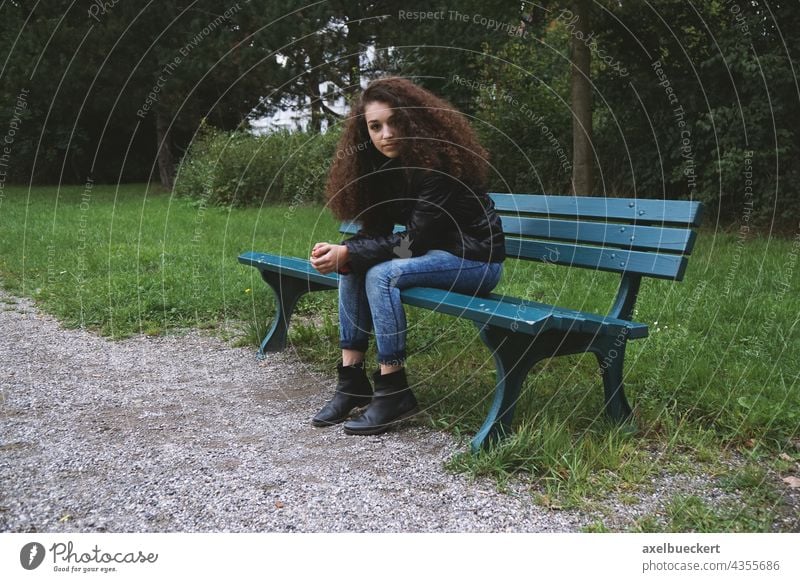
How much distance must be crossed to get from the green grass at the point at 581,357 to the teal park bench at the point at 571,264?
22cm

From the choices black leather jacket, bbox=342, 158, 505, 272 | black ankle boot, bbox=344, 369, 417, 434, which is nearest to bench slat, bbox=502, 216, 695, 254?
black leather jacket, bbox=342, 158, 505, 272

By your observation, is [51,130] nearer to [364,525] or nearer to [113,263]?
[113,263]

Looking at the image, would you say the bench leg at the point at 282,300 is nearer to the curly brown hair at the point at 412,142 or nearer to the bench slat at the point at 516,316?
the curly brown hair at the point at 412,142

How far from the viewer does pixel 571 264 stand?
132 inches

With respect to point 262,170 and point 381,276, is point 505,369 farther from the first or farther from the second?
point 262,170

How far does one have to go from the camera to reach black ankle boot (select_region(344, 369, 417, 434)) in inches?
123

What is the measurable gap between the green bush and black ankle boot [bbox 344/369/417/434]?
925cm

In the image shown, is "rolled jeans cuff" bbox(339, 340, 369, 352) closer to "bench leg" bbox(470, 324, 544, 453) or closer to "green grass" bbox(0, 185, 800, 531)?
"green grass" bbox(0, 185, 800, 531)

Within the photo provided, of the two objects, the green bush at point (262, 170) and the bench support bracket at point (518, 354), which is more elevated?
the green bush at point (262, 170)

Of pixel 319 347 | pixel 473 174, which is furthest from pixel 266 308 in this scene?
pixel 473 174

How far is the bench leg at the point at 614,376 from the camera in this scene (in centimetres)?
285

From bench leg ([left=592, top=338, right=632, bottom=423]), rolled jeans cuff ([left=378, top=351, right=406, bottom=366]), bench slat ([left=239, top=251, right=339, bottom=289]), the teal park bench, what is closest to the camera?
the teal park bench

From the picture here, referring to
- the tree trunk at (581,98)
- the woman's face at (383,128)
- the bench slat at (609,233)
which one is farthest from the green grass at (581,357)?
the tree trunk at (581,98)

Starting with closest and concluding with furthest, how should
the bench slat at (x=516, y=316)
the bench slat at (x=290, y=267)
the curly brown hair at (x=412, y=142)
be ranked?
the bench slat at (x=516, y=316) < the curly brown hair at (x=412, y=142) < the bench slat at (x=290, y=267)
